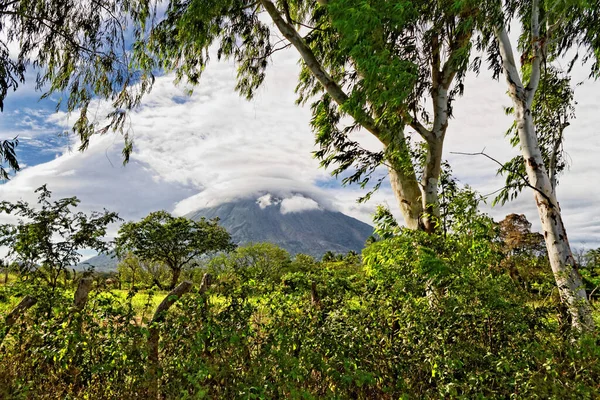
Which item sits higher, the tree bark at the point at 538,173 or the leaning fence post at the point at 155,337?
the tree bark at the point at 538,173

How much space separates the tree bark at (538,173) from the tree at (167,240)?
26.9 meters

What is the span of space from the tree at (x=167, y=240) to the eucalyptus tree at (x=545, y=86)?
2640cm

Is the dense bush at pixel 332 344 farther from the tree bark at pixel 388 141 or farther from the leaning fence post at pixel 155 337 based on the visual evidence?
the tree bark at pixel 388 141

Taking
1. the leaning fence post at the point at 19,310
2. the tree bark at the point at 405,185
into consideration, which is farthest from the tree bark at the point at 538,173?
the leaning fence post at the point at 19,310

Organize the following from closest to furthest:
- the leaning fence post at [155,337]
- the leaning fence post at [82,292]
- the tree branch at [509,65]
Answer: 1. the leaning fence post at [155,337]
2. the leaning fence post at [82,292]
3. the tree branch at [509,65]

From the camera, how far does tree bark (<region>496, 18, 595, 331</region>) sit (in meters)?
5.29

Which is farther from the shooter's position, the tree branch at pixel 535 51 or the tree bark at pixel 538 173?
the tree branch at pixel 535 51

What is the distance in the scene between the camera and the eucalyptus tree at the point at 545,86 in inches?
213

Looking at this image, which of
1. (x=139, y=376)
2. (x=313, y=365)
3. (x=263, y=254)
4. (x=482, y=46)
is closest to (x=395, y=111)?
(x=482, y=46)

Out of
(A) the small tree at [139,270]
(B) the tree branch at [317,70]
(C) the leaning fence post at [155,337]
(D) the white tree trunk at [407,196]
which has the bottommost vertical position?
(C) the leaning fence post at [155,337]

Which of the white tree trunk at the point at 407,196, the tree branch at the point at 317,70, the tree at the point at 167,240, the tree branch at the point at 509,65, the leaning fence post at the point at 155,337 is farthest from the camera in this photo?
the tree at the point at 167,240

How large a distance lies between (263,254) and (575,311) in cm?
4206

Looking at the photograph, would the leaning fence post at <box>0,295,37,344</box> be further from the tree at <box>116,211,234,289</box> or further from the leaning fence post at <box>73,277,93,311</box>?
the tree at <box>116,211,234,289</box>

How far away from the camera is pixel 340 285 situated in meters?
4.09
